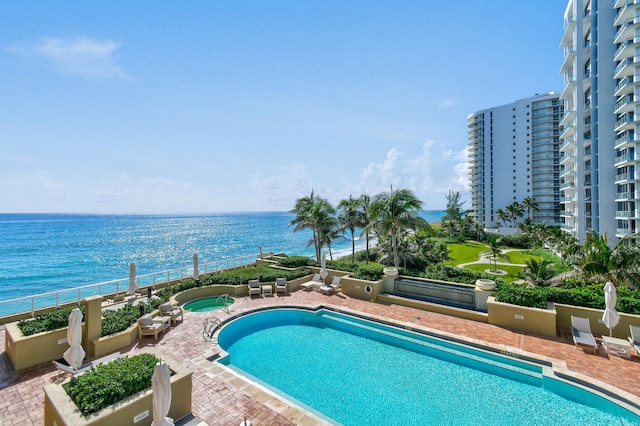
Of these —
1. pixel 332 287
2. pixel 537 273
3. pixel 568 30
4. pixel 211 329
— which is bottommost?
pixel 211 329

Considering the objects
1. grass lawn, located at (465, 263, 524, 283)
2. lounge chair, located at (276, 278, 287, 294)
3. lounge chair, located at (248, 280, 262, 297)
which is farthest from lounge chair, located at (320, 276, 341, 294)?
grass lawn, located at (465, 263, 524, 283)

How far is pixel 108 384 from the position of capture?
5.77 m

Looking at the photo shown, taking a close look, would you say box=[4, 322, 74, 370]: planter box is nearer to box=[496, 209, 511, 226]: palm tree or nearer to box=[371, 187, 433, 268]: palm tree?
box=[371, 187, 433, 268]: palm tree

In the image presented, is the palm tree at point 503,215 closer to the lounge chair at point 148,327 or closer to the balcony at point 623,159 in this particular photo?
the balcony at point 623,159

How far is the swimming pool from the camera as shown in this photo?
45.7 ft

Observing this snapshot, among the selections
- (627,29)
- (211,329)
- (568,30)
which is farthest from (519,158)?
(211,329)

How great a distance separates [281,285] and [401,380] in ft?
29.2

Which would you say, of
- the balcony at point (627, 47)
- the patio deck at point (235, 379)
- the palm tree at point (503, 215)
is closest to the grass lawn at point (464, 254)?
the patio deck at point (235, 379)

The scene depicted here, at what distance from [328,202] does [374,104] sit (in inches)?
352

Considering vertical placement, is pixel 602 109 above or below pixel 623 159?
above

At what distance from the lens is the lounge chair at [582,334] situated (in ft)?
30.2

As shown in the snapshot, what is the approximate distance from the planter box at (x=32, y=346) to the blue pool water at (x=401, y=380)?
15.4 ft

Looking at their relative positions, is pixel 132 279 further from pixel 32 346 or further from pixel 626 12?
pixel 626 12

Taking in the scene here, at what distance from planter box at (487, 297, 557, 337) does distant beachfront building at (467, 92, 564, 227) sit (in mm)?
70863
